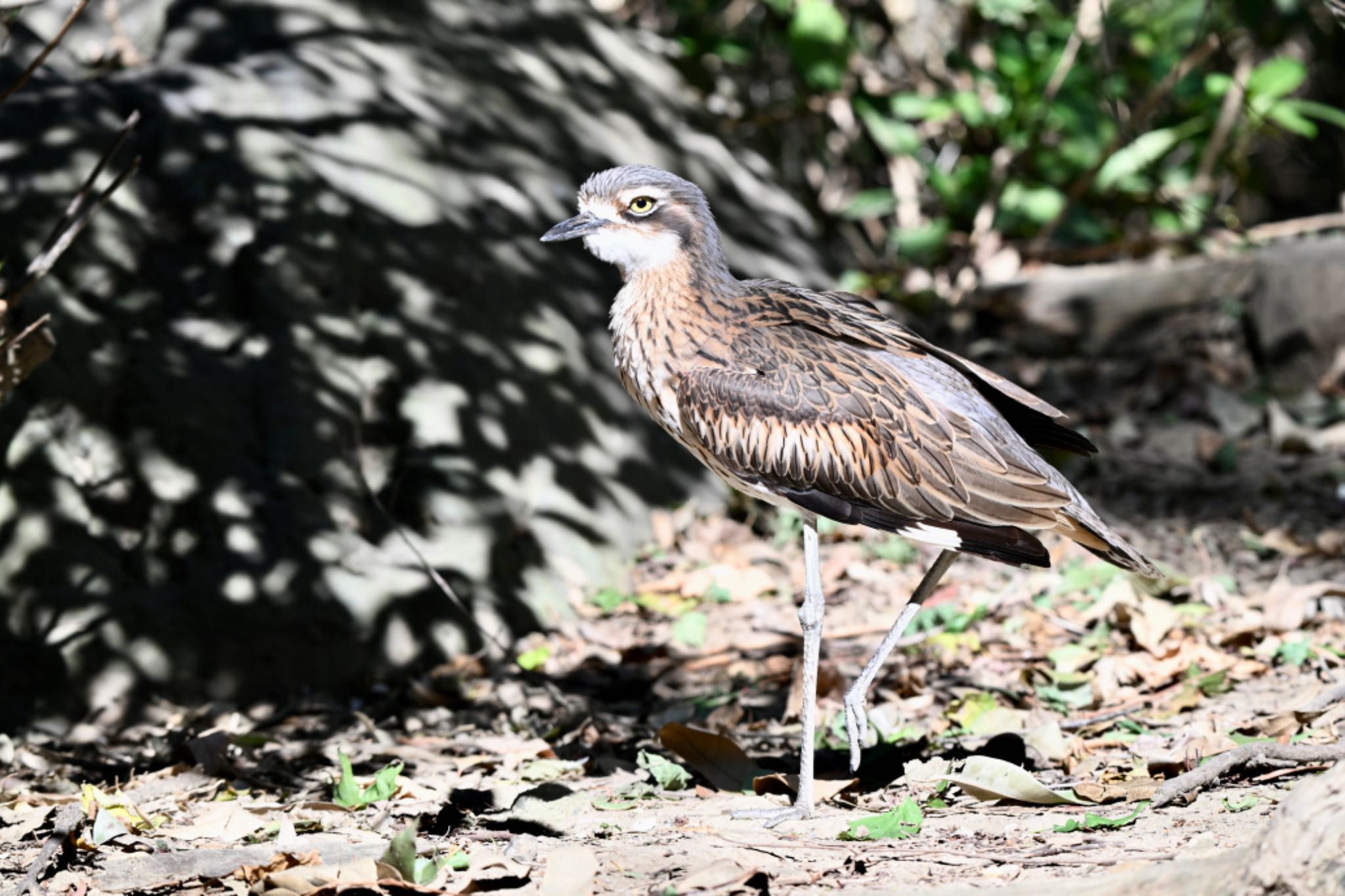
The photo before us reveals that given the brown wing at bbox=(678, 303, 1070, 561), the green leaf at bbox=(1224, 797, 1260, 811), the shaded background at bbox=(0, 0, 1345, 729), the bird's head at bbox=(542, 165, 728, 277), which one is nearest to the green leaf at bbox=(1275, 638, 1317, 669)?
the shaded background at bbox=(0, 0, 1345, 729)

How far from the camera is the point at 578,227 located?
14.9 ft

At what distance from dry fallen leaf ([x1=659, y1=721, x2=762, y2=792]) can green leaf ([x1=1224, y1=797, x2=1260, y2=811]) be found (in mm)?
1425

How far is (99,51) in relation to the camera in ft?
A: 23.0

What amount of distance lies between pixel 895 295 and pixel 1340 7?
5.19 m

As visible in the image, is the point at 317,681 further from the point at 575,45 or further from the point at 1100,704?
the point at 575,45

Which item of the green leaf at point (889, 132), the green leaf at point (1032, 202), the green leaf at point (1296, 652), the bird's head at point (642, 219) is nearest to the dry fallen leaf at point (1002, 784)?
the green leaf at point (1296, 652)

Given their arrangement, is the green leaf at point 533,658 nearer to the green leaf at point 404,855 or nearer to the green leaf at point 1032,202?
the green leaf at point 404,855

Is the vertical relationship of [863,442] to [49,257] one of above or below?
below

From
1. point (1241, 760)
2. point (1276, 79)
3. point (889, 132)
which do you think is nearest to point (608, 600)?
point (1241, 760)

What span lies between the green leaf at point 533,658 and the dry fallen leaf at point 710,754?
1.40m

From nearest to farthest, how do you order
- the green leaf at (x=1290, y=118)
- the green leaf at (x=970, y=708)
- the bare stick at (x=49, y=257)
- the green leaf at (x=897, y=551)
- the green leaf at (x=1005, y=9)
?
the bare stick at (x=49, y=257) → the green leaf at (x=970, y=708) → the green leaf at (x=897, y=551) → the green leaf at (x=1290, y=118) → the green leaf at (x=1005, y=9)

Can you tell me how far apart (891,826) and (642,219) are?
2.15 metres

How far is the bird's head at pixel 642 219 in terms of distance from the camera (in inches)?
180

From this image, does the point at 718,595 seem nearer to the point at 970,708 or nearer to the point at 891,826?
the point at 970,708
